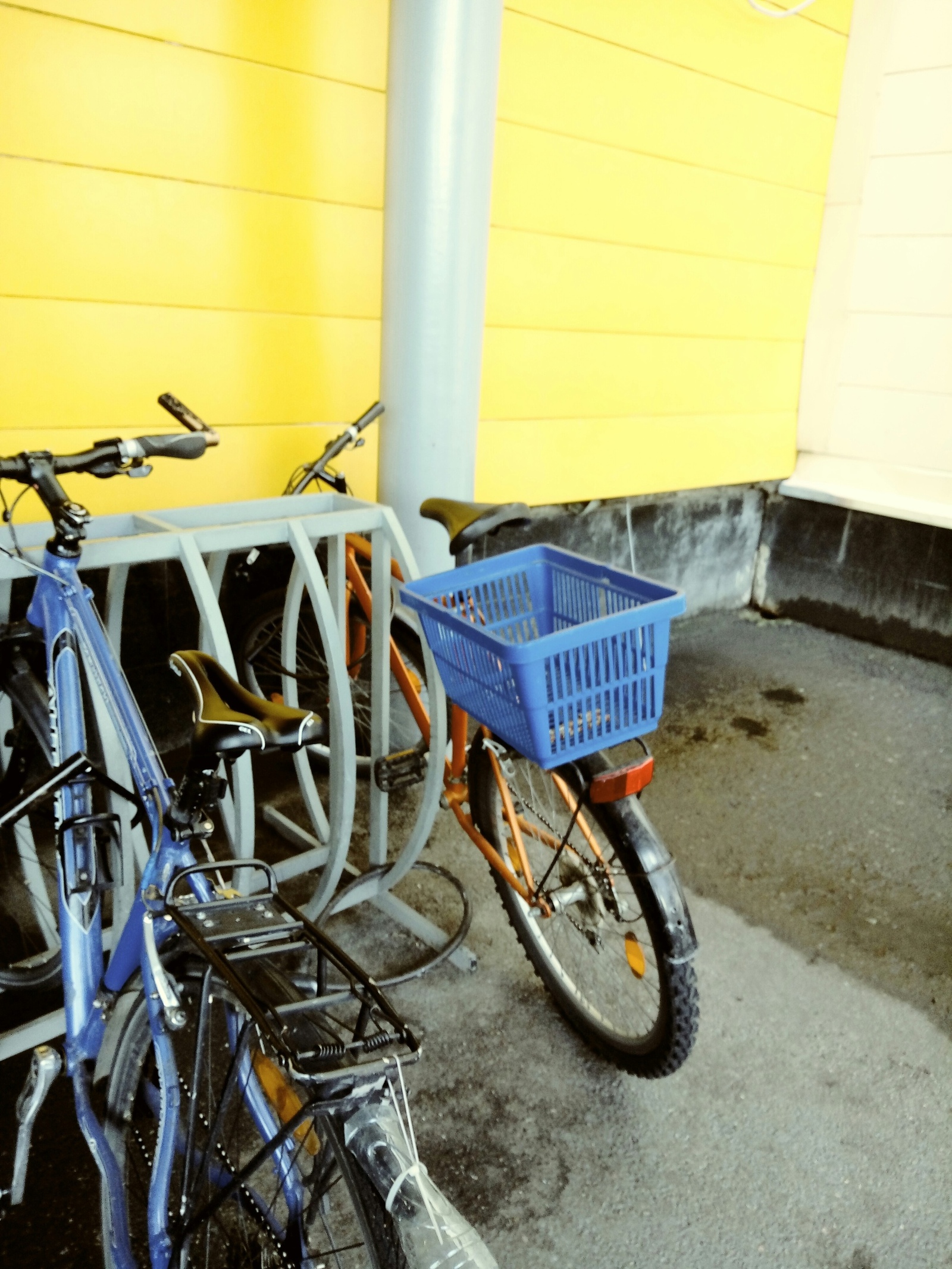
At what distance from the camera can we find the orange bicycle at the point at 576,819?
1.58m

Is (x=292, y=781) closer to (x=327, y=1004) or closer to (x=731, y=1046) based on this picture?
(x=731, y=1046)

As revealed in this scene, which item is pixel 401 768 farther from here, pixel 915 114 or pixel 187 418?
pixel 915 114

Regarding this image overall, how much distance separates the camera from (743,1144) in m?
1.73

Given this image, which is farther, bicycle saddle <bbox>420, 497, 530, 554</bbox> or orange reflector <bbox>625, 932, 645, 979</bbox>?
bicycle saddle <bbox>420, 497, 530, 554</bbox>

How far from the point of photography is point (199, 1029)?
106 centimetres

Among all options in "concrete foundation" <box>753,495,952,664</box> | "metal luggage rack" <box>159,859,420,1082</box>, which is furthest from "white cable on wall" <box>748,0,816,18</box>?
"metal luggage rack" <box>159,859,420,1082</box>

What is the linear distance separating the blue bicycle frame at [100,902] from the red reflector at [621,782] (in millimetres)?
749

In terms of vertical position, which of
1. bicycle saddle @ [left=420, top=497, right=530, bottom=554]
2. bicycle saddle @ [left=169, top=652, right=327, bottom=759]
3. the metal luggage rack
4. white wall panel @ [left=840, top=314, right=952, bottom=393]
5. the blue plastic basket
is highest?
white wall panel @ [left=840, top=314, right=952, bottom=393]

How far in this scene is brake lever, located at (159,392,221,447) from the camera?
1650 mm

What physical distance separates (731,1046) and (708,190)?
320 cm

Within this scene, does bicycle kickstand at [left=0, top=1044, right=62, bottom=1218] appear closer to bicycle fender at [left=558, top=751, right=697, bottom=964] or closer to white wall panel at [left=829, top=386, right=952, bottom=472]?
bicycle fender at [left=558, top=751, right=697, bottom=964]

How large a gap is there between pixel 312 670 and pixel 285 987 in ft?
6.73

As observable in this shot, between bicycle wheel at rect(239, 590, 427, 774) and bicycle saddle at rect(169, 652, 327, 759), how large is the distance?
140 cm

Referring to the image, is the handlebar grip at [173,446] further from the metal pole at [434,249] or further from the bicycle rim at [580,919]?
the metal pole at [434,249]
